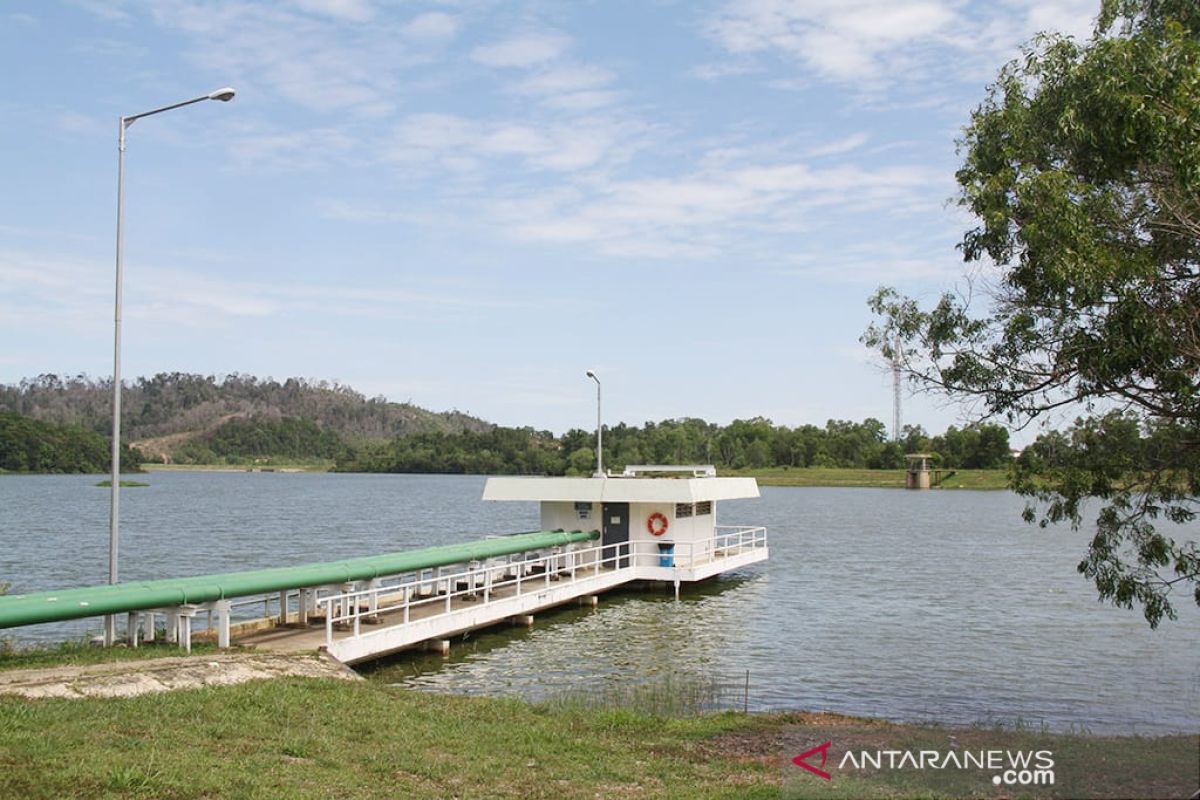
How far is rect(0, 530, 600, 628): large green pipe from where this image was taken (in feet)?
49.8

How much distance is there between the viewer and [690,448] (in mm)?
162125

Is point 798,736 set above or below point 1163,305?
below

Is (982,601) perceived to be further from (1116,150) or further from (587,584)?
(1116,150)

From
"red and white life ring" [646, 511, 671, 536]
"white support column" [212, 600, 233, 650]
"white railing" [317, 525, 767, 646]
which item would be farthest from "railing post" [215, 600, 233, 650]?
"red and white life ring" [646, 511, 671, 536]

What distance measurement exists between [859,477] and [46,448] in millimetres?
115306

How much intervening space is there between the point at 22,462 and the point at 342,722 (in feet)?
551

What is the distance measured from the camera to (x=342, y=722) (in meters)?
12.2

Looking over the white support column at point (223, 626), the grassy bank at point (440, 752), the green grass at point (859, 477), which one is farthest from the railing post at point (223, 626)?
the green grass at point (859, 477)

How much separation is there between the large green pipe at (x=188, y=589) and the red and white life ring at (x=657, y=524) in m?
9.83

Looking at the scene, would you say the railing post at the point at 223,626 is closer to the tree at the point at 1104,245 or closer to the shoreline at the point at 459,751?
the shoreline at the point at 459,751

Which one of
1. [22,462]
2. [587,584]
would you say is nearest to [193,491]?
[22,462]

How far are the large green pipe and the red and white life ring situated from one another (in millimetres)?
9831

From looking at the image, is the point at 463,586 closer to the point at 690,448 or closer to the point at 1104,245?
the point at 1104,245

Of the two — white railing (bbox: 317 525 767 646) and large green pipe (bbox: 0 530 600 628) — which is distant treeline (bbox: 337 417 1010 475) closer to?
white railing (bbox: 317 525 767 646)
